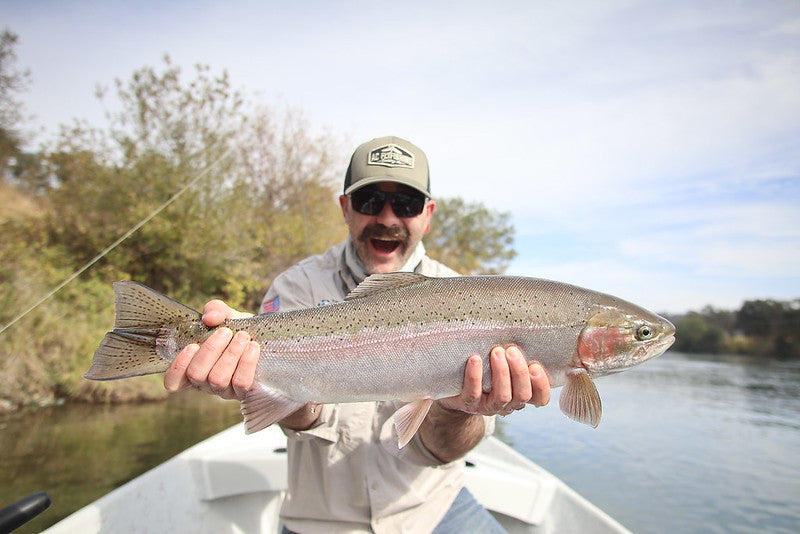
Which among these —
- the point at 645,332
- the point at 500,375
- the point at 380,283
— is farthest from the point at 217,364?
the point at 645,332

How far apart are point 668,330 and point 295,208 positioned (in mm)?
23708

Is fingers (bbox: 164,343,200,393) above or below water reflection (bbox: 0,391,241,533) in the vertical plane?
above

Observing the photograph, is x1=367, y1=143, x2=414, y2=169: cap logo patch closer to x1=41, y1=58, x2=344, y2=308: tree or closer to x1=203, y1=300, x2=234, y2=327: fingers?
x1=203, y1=300, x2=234, y2=327: fingers

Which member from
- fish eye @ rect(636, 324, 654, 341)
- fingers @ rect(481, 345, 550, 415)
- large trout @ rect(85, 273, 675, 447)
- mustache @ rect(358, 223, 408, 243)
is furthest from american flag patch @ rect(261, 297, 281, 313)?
fish eye @ rect(636, 324, 654, 341)

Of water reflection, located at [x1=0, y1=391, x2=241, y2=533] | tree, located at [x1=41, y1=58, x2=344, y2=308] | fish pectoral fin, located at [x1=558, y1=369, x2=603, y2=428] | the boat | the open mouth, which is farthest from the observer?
tree, located at [x1=41, y1=58, x2=344, y2=308]

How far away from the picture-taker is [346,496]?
2883mm

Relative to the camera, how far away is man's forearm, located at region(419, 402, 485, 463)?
2725 millimetres

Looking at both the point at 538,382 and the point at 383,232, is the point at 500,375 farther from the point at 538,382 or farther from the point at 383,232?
the point at 383,232

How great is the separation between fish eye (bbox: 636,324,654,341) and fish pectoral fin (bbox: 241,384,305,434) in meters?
1.68

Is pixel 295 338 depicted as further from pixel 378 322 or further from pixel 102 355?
pixel 102 355

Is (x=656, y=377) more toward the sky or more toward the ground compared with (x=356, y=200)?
more toward the ground

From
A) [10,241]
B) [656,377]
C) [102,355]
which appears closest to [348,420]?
[102,355]

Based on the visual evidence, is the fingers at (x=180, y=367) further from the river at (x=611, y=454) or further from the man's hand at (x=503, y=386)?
the river at (x=611, y=454)

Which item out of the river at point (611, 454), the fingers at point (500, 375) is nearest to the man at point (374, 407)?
the fingers at point (500, 375)
